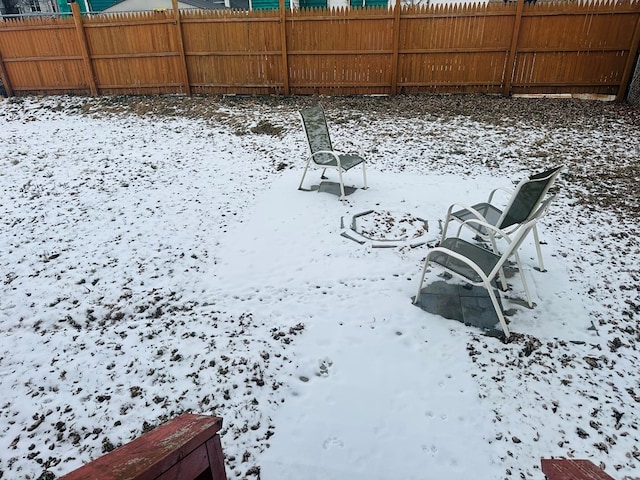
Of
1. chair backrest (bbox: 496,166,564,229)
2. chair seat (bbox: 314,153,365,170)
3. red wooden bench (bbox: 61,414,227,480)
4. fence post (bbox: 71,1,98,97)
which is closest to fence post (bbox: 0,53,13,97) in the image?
fence post (bbox: 71,1,98,97)

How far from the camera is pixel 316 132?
217 inches

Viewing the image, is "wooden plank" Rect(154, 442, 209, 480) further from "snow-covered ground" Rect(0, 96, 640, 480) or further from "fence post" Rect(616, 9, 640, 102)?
"fence post" Rect(616, 9, 640, 102)

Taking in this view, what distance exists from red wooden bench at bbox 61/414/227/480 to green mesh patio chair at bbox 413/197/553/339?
2.23 meters

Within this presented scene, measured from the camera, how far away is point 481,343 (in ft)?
9.54

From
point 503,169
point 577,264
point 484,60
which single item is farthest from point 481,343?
point 484,60

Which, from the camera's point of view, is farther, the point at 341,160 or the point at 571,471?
the point at 341,160

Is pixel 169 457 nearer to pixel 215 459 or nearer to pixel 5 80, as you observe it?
pixel 215 459

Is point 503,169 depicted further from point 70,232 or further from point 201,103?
point 201,103

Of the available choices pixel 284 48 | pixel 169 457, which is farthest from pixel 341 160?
pixel 284 48

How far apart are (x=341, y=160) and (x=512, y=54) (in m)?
6.45

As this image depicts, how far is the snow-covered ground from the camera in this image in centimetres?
226

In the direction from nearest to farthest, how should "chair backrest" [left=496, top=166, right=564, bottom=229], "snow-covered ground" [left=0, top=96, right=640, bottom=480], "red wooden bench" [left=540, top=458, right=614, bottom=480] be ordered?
1. "red wooden bench" [left=540, top=458, right=614, bottom=480]
2. "snow-covered ground" [left=0, top=96, right=640, bottom=480]
3. "chair backrest" [left=496, top=166, right=564, bottom=229]

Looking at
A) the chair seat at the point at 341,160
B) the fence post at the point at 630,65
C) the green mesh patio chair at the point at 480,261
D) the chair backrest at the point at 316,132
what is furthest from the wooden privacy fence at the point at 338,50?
the green mesh patio chair at the point at 480,261

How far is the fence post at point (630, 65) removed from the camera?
28.5 ft
